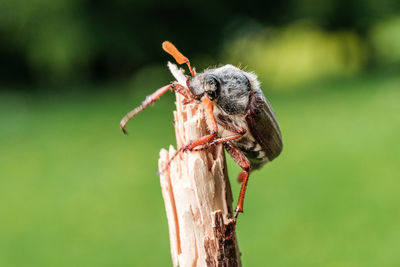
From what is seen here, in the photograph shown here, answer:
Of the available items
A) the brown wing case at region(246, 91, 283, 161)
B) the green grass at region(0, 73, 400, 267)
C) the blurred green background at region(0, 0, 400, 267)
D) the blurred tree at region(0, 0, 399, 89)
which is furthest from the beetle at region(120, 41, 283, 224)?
the blurred tree at region(0, 0, 399, 89)

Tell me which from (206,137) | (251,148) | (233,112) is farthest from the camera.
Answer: (251,148)

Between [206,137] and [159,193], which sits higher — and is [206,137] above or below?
below

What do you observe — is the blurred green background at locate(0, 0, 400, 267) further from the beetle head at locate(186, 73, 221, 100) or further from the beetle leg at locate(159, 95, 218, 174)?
the beetle leg at locate(159, 95, 218, 174)

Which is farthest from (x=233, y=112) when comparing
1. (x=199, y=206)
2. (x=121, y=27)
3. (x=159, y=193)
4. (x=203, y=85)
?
(x=121, y=27)

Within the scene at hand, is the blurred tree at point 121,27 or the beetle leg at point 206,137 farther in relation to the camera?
the blurred tree at point 121,27

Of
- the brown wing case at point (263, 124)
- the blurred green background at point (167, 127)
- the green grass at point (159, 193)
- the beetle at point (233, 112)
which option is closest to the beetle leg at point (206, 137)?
the beetle at point (233, 112)

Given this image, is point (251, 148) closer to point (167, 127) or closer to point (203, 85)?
point (203, 85)

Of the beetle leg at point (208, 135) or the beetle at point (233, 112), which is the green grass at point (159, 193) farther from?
the beetle leg at point (208, 135)

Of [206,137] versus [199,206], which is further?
[206,137]
